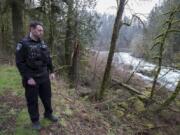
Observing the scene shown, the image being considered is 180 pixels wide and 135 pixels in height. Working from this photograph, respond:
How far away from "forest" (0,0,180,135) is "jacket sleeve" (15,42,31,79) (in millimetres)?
1319

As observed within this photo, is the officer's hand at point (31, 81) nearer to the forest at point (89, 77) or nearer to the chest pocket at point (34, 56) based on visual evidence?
the chest pocket at point (34, 56)

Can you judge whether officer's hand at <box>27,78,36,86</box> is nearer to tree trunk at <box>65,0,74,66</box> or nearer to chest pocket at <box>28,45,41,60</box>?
chest pocket at <box>28,45,41,60</box>

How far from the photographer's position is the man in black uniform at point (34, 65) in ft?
13.4

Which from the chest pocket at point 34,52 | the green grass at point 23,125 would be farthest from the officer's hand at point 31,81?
the green grass at point 23,125

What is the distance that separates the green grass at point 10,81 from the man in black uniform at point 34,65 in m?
2.39

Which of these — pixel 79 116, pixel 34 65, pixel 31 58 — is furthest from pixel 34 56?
pixel 79 116

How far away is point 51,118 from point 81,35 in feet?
33.0

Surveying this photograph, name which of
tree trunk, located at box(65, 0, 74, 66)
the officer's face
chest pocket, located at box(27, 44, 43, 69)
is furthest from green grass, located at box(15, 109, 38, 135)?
tree trunk, located at box(65, 0, 74, 66)

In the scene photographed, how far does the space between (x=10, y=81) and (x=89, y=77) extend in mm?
6713

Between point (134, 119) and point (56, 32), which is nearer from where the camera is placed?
point (134, 119)

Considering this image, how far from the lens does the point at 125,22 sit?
952 centimetres

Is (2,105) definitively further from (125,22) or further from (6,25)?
(6,25)

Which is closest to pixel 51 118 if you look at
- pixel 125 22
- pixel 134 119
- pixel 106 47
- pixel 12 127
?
pixel 12 127

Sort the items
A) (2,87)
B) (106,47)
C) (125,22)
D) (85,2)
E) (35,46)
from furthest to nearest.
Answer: (106,47) → (85,2) → (125,22) → (2,87) → (35,46)
